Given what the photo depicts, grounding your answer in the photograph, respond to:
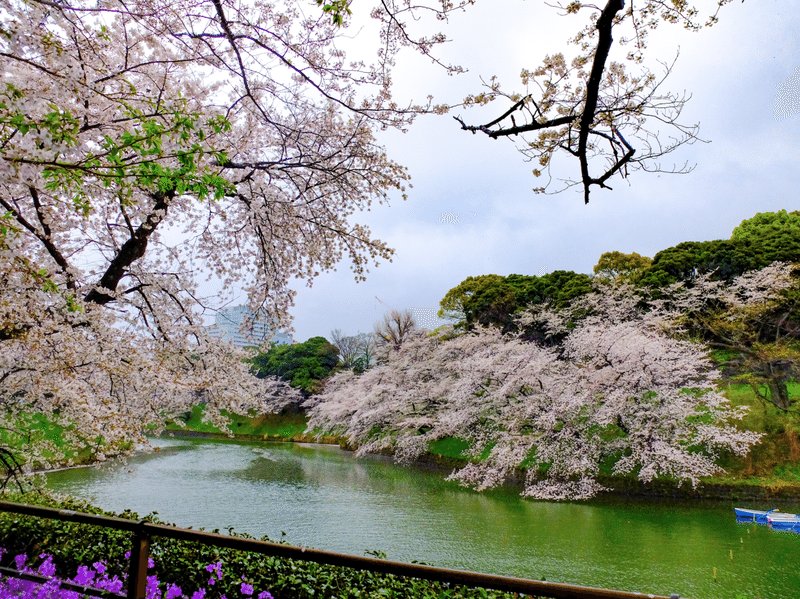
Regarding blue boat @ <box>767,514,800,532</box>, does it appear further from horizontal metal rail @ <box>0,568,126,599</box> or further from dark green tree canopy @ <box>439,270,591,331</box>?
horizontal metal rail @ <box>0,568,126,599</box>

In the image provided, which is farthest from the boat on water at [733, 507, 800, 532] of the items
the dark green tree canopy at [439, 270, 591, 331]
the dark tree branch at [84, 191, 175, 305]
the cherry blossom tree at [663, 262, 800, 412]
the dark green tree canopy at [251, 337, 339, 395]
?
the dark green tree canopy at [251, 337, 339, 395]

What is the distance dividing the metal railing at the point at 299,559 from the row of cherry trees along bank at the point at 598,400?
10.4m

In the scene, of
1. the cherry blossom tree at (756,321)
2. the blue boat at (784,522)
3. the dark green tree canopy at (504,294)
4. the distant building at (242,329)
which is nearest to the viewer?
the distant building at (242,329)

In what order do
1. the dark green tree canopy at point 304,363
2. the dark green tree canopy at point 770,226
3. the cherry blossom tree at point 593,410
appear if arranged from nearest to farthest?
the cherry blossom tree at point 593,410 → the dark green tree canopy at point 770,226 → the dark green tree canopy at point 304,363

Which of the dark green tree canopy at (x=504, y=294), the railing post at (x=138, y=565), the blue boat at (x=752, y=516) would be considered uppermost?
the dark green tree canopy at (x=504, y=294)

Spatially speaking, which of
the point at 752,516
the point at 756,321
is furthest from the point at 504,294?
the point at 752,516

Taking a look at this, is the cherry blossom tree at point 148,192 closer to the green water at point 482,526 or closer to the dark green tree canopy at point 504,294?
the green water at point 482,526

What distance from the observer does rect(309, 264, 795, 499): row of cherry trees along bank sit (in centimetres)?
1069

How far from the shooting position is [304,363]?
96.0 feet

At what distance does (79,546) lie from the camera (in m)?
4.13

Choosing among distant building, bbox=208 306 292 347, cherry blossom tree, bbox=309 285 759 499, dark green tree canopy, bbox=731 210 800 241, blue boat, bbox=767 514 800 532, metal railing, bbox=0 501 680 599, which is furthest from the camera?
dark green tree canopy, bbox=731 210 800 241

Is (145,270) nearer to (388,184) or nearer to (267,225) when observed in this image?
(267,225)

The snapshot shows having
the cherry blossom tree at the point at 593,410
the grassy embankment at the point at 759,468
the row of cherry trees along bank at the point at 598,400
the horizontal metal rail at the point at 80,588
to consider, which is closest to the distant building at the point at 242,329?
the horizontal metal rail at the point at 80,588

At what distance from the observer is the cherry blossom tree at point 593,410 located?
10625mm
